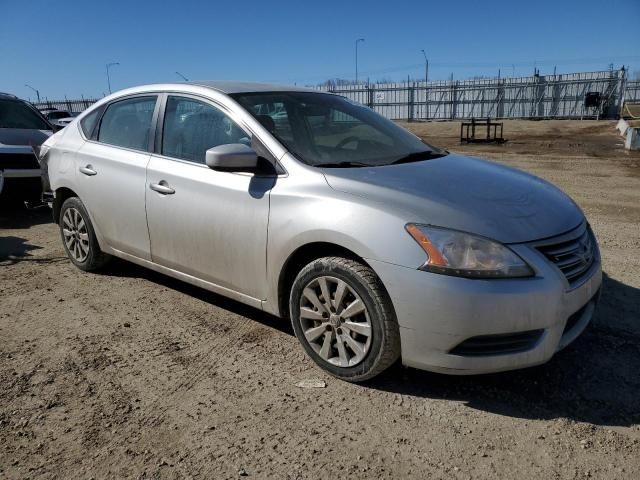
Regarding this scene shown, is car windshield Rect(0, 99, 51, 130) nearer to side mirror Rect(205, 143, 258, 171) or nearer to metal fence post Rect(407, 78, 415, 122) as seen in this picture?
side mirror Rect(205, 143, 258, 171)

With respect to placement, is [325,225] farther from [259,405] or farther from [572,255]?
[572,255]

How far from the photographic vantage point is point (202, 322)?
3.88 metres

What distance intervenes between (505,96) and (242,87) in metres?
41.7

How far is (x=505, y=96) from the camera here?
41.7 m

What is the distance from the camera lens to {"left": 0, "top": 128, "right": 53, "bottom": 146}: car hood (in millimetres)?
7492

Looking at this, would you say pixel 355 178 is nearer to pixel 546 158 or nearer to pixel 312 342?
pixel 312 342

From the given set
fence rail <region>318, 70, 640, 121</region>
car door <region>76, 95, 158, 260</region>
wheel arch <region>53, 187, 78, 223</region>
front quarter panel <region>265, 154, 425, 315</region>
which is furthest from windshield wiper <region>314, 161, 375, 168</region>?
fence rail <region>318, 70, 640, 121</region>

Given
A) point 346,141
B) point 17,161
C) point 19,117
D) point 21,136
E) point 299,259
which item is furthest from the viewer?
point 19,117

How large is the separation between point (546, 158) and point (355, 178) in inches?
509

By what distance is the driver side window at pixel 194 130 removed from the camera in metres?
3.61

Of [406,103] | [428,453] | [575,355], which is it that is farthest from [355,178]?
[406,103]

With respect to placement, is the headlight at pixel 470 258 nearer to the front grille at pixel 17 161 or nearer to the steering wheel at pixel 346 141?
the steering wheel at pixel 346 141

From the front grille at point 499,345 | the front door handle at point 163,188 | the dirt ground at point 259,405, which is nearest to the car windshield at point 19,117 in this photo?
the dirt ground at point 259,405

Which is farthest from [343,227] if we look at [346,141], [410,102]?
[410,102]
